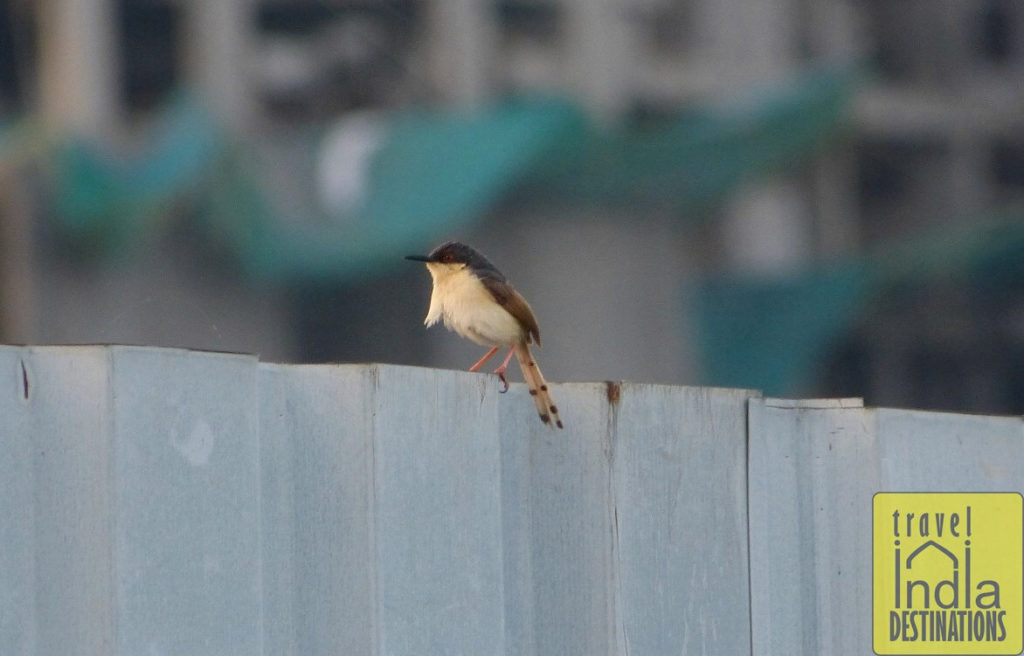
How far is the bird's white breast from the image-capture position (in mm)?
5902

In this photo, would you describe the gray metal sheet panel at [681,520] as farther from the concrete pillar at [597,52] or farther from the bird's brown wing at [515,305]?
the concrete pillar at [597,52]

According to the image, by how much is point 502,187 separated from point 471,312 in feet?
66.6

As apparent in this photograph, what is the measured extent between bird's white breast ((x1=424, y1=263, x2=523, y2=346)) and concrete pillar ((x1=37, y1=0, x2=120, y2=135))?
850 inches

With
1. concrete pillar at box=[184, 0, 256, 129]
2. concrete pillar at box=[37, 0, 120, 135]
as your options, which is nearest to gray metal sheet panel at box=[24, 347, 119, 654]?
concrete pillar at box=[37, 0, 120, 135]

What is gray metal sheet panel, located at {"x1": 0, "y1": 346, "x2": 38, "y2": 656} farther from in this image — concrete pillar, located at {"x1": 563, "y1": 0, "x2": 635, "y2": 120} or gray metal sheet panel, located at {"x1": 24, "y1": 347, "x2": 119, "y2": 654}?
concrete pillar, located at {"x1": 563, "y1": 0, "x2": 635, "y2": 120}

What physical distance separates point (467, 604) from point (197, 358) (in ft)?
2.79

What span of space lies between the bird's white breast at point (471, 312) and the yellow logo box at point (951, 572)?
1.94 metres

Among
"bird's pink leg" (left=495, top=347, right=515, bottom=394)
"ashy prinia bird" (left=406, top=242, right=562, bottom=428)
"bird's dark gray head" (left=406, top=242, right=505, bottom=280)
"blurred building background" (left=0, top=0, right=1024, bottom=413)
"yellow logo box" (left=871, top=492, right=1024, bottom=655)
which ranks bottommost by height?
"yellow logo box" (left=871, top=492, right=1024, bottom=655)

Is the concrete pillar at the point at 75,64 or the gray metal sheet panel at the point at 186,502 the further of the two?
the concrete pillar at the point at 75,64

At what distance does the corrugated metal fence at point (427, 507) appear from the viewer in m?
3.11

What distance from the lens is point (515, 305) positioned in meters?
5.93

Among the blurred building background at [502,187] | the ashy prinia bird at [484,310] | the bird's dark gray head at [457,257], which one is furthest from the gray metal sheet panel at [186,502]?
the blurred building background at [502,187]

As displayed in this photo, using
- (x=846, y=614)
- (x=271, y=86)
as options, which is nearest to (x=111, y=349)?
(x=846, y=614)

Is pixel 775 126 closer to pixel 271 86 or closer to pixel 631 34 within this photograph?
pixel 631 34
